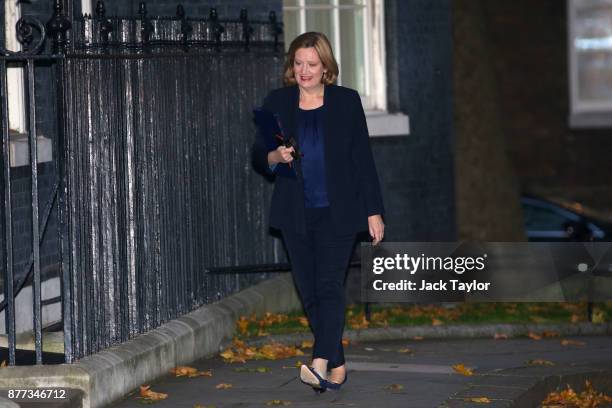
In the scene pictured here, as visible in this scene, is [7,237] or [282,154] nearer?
[7,237]

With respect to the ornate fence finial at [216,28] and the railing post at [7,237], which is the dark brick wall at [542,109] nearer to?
the ornate fence finial at [216,28]

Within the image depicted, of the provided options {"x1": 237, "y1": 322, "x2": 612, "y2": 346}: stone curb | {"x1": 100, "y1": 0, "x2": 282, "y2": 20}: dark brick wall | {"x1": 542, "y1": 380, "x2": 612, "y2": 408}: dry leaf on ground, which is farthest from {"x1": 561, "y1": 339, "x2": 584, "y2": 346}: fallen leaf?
{"x1": 100, "y1": 0, "x2": 282, "y2": 20}: dark brick wall

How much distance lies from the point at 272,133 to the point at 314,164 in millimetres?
292

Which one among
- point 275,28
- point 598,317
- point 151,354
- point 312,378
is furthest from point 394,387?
point 275,28

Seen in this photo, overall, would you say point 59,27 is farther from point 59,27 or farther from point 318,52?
point 318,52

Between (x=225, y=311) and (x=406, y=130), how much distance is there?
3.68m

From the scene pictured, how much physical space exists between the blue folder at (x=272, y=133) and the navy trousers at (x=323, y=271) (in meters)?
0.26

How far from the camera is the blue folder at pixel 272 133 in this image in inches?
331

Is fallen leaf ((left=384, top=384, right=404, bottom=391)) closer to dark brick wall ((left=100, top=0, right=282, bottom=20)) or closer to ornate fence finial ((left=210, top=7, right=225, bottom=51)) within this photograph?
ornate fence finial ((left=210, top=7, right=225, bottom=51))

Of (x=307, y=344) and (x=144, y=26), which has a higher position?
(x=144, y=26)

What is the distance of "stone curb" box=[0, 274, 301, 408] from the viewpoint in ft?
26.4

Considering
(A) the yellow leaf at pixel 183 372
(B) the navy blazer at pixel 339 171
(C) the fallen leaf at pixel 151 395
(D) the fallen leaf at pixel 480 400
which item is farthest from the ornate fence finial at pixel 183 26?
(D) the fallen leaf at pixel 480 400

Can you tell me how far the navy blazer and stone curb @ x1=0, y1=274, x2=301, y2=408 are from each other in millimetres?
1137

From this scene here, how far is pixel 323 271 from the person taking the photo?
336 inches
